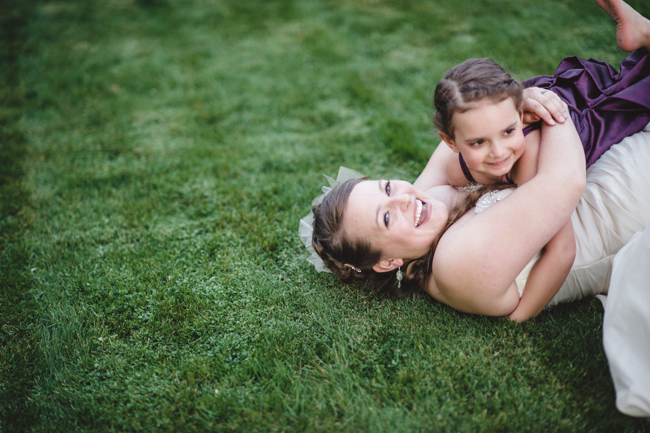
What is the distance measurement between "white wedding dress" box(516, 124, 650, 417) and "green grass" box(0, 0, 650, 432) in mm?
229

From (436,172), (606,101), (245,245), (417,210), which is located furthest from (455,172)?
(245,245)

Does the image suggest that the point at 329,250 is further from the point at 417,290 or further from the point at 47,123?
the point at 47,123

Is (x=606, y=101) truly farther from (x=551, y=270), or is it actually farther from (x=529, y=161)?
(x=551, y=270)

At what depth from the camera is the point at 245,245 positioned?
11.3 feet


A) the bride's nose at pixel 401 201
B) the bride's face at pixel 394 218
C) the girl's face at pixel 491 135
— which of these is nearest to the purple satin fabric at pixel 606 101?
the girl's face at pixel 491 135

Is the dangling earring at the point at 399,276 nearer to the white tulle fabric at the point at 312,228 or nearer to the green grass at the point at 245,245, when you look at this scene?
the green grass at the point at 245,245

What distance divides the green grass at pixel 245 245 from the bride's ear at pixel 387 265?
10.3 inches

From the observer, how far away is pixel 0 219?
4.03 metres

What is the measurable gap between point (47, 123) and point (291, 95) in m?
3.31

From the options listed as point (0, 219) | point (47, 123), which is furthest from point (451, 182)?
point (47, 123)

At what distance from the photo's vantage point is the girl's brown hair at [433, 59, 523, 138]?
7.39 feet

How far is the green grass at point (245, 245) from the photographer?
88.0 inches

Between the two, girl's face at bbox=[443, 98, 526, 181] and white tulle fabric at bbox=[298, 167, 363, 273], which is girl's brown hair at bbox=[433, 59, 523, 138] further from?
white tulle fabric at bbox=[298, 167, 363, 273]

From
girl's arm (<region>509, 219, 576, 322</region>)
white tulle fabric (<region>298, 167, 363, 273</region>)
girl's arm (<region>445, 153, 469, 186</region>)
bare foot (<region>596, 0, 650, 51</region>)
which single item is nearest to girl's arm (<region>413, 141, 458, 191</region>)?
Result: girl's arm (<region>445, 153, 469, 186</region>)
